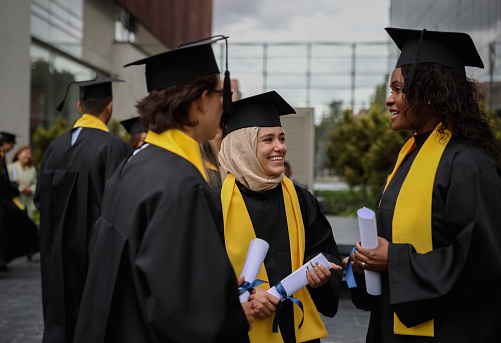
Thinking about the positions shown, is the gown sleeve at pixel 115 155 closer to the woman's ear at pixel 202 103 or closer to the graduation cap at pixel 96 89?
the graduation cap at pixel 96 89

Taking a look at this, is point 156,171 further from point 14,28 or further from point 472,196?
point 14,28

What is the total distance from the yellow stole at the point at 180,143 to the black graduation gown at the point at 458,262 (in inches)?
38.0

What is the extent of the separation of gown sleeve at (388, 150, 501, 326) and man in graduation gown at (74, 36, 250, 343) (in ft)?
2.61

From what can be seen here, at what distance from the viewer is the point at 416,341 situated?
222 centimetres

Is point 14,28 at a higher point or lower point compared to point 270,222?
higher

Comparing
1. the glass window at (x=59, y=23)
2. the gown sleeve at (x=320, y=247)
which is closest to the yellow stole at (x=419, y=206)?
the gown sleeve at (x=320, y=247)

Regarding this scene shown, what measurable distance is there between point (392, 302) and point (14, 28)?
14118mm

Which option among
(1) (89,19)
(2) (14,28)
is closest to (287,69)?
(1) (89,19)

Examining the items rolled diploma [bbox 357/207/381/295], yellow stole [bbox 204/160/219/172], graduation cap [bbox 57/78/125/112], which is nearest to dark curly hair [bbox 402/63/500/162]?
rolled diploma [bbox 357/207/381/295]

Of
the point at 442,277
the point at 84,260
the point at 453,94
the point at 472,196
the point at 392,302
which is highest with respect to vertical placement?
the point at 453,94

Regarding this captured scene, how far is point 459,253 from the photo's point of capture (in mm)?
2062

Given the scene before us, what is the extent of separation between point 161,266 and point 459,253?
120 centimetres

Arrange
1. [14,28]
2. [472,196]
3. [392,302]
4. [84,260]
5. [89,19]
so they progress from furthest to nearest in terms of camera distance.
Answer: [89,19], [14,28], [84,260], [392,302], [472,196]

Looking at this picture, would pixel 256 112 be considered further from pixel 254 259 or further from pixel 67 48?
pixel 67 48
